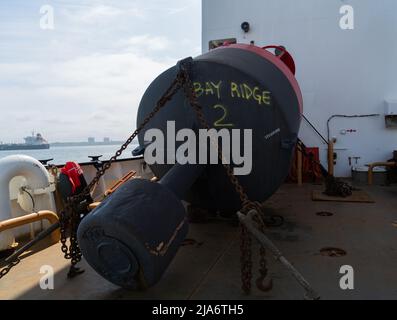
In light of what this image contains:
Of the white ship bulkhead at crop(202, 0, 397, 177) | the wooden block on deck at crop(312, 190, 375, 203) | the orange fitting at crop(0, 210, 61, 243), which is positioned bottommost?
the wooden block on deck at crop(312, 190, 375, 203)

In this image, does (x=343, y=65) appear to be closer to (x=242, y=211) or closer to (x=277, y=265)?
(x=277, y=265)

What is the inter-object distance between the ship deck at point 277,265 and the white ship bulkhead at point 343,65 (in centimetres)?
333

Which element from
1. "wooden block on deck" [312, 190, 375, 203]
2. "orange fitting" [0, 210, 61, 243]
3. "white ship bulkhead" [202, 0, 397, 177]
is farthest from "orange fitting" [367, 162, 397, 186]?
"orange fitting" [0, 210, 61, 243]

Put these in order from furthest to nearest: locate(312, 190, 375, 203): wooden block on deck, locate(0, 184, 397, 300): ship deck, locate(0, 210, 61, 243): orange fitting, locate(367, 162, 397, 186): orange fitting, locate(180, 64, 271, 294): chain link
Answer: locate(367, 162, 397, 186): orange fitting < locate(312, 190, 375, 203): wooden block on deck < locate(0, 210, 61, 243): orange fitting < locate(0, 184, 397, 300): ship deck < locate(180, 64, 271, 294): chain link

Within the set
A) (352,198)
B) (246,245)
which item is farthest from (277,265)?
(352,198)

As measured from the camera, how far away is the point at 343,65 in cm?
768

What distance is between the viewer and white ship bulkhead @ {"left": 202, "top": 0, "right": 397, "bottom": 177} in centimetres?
748

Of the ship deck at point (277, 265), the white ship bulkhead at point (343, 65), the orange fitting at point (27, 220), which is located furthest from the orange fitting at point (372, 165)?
the orange fitting at point (27, 220)

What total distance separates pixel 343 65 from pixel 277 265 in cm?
603

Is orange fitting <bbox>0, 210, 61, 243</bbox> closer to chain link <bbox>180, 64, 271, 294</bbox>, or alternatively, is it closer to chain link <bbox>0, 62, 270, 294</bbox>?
chain link <bbox>0, 62, 270, 294</bbox>

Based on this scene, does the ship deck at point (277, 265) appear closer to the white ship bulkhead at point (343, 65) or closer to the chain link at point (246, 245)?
the chain link at point (246, 245)

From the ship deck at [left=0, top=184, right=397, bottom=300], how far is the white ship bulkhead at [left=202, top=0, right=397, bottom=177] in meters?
3.33

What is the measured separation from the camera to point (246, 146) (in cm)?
331
